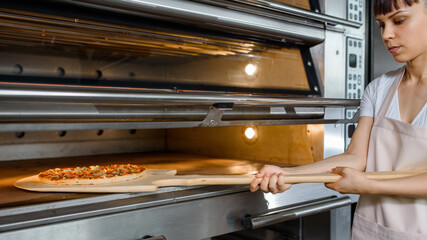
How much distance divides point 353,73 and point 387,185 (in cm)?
85

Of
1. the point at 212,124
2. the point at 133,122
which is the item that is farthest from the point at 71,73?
the point at 212,124

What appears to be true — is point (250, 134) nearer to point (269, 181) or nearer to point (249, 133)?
point (249, 133)

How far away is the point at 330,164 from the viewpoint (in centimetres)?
118

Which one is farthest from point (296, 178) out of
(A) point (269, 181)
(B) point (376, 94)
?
(B) point (376, 94)

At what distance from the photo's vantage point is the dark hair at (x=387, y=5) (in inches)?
40.1

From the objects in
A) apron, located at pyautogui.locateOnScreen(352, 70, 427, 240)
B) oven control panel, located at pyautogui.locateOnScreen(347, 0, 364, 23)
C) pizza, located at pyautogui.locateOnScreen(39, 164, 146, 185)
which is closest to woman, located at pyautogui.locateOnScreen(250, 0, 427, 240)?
apron, located at pyautogui.locateOnScreen(352, 70, 427, 240)

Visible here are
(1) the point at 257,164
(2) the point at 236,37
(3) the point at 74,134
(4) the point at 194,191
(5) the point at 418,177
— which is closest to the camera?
(5) the point at 418,177

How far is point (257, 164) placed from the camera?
1592mm

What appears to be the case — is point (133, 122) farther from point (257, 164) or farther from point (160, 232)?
point (257, 164)

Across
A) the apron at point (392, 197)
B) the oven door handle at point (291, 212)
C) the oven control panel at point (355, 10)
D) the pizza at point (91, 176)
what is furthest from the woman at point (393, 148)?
the oven control panel at point (355, 10)

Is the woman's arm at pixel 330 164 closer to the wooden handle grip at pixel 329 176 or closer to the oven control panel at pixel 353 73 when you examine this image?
the wooden handle grip at pixel 329 176

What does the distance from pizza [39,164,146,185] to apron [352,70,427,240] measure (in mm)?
705

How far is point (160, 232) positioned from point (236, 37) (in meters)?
0.70

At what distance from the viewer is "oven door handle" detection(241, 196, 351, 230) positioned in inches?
47.2
